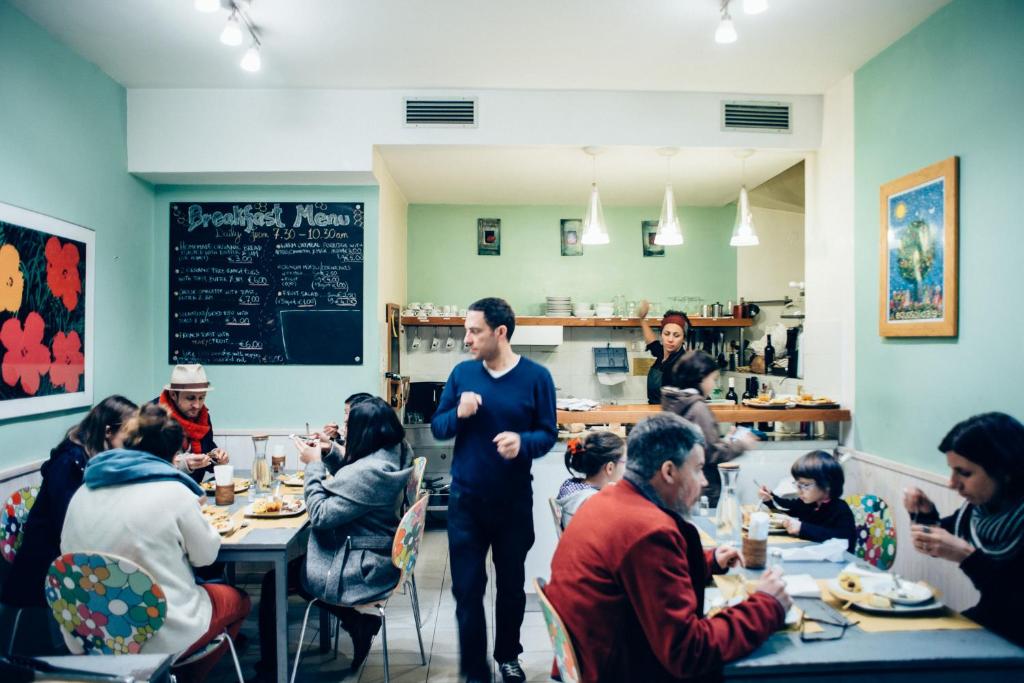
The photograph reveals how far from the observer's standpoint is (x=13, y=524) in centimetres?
268

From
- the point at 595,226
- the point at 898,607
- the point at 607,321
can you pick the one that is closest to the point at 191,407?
the point at 595,226

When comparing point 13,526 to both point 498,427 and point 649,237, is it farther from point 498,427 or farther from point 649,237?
point 649,237

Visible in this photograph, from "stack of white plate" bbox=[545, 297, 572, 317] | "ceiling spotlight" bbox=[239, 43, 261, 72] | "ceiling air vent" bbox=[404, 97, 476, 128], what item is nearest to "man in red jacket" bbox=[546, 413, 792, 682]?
"ceiling spotlight" bbox=[239, 43, 261, 72]

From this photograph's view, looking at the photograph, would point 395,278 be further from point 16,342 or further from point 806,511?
point 806,511

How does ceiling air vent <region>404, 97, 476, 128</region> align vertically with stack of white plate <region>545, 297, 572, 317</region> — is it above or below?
above

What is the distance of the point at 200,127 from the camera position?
13.6 ft

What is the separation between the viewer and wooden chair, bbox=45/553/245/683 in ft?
6.38

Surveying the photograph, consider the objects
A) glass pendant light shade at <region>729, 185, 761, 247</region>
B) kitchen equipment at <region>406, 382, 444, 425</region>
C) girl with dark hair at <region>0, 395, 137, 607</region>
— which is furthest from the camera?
kitchen equipment at <region>406, 382, 444, 425</region>

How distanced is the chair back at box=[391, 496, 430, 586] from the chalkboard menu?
1908mm

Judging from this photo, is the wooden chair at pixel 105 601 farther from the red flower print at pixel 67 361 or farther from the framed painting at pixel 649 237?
the framed painting at pixel 649 237

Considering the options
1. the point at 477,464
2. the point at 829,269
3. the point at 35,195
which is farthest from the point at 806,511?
the point at 35,195

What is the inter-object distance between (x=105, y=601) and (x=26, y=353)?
1805 mm

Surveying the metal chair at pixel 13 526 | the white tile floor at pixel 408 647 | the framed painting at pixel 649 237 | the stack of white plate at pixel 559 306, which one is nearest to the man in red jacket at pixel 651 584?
the white tile floor at pixel 408 647

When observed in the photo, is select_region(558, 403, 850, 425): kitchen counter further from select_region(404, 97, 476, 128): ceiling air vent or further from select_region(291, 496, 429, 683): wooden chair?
select_region(404, 97, 476, 128): ceiling air vent
